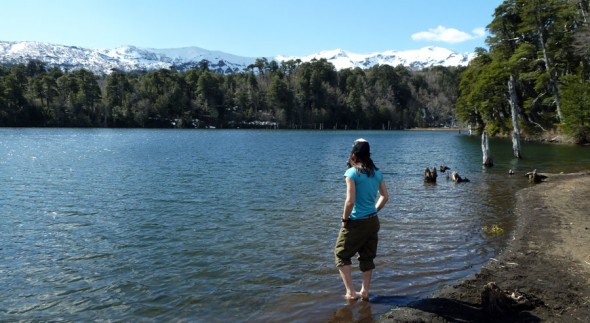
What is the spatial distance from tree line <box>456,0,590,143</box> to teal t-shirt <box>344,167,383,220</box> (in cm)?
4165

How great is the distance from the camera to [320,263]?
36.0ft

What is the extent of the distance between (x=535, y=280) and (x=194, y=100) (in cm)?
17648

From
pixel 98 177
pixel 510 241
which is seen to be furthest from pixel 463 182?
pixel 98 177

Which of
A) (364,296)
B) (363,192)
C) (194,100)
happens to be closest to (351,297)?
(364,296)

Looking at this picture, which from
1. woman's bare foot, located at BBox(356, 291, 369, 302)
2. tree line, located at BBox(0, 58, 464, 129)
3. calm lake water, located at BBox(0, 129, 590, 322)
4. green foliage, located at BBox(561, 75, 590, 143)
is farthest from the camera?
tree line, located at BBox(0, 58, 464, 129)

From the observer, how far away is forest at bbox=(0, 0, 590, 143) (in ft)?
202

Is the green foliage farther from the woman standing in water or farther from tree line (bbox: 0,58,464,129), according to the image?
tree line (bbox: 0,58,464,129)

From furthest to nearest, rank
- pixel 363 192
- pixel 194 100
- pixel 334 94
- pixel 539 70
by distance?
pixel 334 94
pixel 194 100
pixel 539 70
pixel 363 192

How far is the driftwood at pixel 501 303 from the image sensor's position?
23.7 feet

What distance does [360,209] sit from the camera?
766 cm

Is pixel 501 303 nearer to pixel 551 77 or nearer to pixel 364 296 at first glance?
pixel 364 296

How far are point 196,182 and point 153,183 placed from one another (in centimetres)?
255

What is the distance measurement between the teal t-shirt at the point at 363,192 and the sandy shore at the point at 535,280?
6.07 feet

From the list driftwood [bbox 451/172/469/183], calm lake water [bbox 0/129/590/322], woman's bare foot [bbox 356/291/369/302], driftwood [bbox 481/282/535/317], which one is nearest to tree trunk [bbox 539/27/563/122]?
driftwood [bbox 451/172/469/183]
